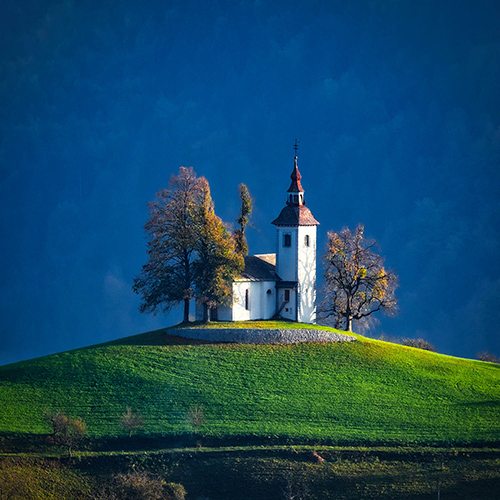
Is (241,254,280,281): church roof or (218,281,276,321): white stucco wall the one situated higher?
(241,254,280,281): church roof

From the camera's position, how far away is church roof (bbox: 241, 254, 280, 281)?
283 feet

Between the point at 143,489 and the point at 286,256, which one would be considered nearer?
the point at 143,489

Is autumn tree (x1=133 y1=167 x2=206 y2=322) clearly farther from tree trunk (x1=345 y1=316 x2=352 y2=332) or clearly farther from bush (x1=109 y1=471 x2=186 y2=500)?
bush (x1=109 y1=471 x2=186 y2=500)

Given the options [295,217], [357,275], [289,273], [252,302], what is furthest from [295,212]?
[252,302]

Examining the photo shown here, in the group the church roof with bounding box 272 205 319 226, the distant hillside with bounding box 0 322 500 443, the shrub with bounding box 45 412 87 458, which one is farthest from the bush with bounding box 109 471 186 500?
the church roof with bounding box 272 205 319 226

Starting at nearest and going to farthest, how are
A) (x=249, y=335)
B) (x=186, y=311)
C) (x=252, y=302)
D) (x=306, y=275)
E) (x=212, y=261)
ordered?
(x=249, y=335) → (x=212, y=261) → (x=186, y=311) → (x=252, y=302) → (x=306, y=275)

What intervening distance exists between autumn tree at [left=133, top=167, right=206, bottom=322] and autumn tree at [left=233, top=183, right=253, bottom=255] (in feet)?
20.7

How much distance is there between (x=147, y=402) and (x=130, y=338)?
1206cm

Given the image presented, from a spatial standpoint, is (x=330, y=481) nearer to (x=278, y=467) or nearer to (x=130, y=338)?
(x=278, y=467)

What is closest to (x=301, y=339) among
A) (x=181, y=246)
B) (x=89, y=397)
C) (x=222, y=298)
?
(x=222, y=298)

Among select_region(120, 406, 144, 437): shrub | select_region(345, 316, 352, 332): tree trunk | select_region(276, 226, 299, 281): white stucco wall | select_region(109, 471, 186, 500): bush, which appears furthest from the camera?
select_region(345, 316, 352, 332): tree trunk

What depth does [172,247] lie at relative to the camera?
83.3m

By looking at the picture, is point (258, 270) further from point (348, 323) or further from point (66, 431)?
point (66, 431)

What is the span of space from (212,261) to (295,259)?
8.59 m
